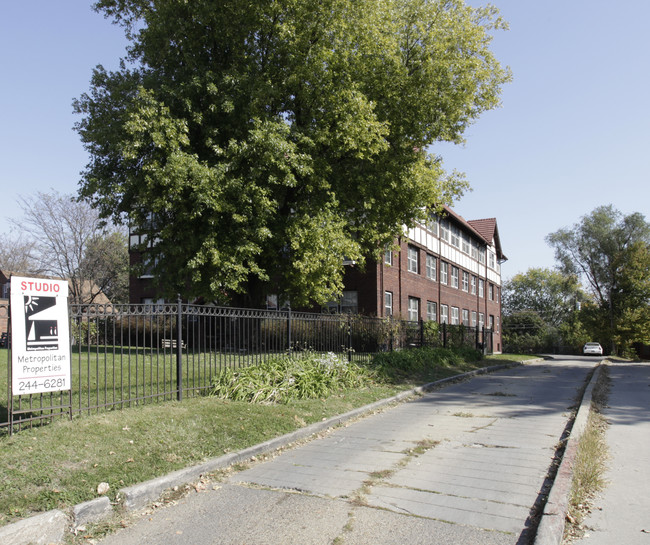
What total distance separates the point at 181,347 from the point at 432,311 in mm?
27716

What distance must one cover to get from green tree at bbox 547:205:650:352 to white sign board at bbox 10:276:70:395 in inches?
1813

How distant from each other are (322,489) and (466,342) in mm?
21703

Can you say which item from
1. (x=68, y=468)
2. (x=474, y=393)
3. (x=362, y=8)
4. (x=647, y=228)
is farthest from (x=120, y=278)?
(x=647, y=228)

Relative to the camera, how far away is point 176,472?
5.53 metres

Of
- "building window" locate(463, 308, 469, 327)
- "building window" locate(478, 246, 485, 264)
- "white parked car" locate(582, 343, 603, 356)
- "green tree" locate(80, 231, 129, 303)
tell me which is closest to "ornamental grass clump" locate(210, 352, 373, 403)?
"green tree" locate(80, 231, 129, 303)

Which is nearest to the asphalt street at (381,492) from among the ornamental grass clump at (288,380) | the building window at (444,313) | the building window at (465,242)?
the ornamental grass clump at (288,380)

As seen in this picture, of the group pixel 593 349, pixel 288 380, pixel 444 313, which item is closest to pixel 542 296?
pixel 593 349

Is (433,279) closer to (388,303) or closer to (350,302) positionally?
(388,303)

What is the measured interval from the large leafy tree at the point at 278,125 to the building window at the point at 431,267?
15168 millimetres

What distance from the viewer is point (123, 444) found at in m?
6.08

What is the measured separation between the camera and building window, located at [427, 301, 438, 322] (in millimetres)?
34219

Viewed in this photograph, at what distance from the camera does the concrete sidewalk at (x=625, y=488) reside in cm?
430

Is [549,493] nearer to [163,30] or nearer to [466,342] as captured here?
[163,30]

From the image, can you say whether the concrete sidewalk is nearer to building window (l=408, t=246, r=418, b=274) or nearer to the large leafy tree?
the large leafy tree
